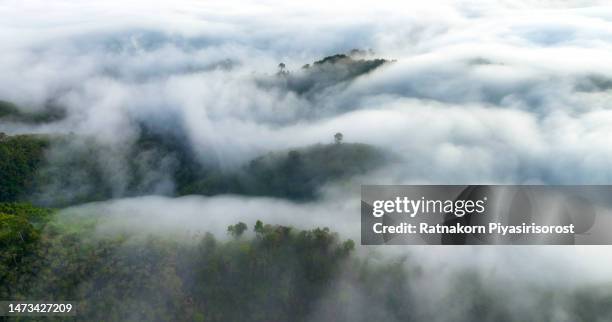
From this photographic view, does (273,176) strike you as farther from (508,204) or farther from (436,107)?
(436,107)

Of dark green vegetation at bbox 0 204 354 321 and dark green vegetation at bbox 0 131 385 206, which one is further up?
dark green vegetation at bbox 0 131 385 206

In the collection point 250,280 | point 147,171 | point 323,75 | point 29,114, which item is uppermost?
point 323,75

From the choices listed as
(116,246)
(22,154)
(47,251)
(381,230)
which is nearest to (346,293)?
(381,230)

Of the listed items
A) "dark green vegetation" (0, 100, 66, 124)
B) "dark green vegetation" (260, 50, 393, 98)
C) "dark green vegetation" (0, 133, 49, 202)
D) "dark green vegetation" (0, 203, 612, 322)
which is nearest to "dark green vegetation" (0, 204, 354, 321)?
"dark green vegetation" (0, 203, 612, 322)

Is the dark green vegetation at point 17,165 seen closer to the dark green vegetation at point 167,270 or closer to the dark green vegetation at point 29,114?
the dark green vegetation at point 167,270

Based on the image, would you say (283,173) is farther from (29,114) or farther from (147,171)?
(29,114)

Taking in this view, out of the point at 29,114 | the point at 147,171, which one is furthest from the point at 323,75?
the point at 29,114

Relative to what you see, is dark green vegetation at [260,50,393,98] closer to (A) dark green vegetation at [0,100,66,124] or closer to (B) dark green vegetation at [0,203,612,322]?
(A) dark green vegetation at [0,100,66,124]
